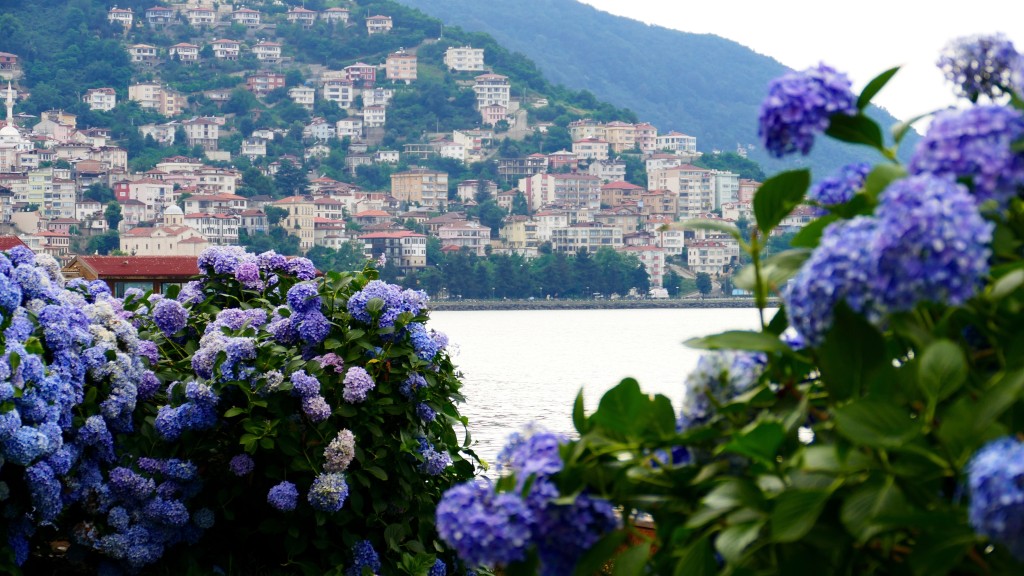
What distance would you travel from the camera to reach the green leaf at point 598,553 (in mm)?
1055

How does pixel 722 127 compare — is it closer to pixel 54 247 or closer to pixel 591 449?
pixel 54 247

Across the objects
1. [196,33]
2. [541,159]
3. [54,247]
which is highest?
[196,33]

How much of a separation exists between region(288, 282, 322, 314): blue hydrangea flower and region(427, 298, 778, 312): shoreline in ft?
257

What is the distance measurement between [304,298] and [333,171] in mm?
104412

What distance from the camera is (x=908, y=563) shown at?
91 cm

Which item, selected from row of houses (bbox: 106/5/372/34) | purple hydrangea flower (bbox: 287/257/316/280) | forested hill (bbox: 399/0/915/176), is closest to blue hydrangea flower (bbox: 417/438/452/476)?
purple hydrangea flower (bbox: 287/257/316/280)

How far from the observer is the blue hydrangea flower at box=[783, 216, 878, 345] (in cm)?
87

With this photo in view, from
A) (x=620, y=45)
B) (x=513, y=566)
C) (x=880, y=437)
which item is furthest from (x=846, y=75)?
(x=620, y=45)

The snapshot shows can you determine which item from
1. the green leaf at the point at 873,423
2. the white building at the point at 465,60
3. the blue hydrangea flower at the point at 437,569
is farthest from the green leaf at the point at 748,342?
the white building at the point at 465,60

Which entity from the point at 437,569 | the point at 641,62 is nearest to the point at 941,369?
the point at 437,569

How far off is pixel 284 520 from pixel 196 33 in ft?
408

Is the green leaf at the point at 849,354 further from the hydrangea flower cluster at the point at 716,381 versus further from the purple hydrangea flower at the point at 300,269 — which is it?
the purple hydrangea flower at the point at 300,269

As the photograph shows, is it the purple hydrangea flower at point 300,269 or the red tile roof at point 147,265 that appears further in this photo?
the red tile roof at point 147,265

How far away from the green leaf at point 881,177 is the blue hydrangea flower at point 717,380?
18cm
